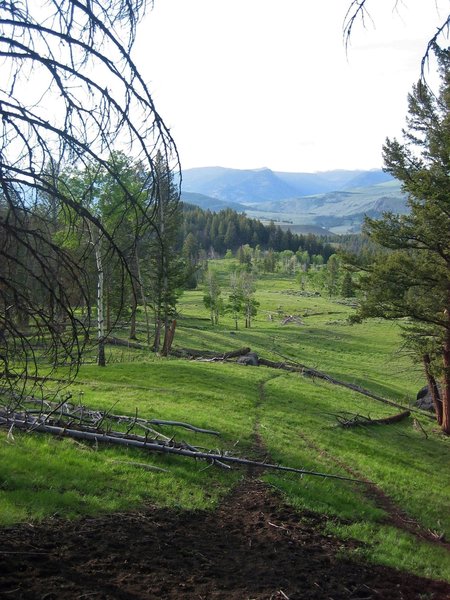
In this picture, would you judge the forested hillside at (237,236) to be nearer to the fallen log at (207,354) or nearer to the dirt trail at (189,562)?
the fallen log at (207,354)

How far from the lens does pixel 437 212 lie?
17172 millimetres

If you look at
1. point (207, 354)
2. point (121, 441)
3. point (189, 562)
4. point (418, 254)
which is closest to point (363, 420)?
point (418, 254)

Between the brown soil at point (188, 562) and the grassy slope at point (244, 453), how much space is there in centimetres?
61

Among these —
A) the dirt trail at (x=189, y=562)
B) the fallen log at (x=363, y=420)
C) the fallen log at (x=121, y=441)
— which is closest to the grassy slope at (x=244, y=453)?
the fallen log at (x=121, y=441)

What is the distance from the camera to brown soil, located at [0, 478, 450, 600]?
5.02 meters

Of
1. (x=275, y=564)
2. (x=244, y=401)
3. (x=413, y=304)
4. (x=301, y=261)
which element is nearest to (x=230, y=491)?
(x=275, y=564)

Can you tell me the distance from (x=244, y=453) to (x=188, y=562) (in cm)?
643

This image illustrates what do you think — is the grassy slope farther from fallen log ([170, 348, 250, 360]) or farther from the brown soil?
fallen log ([170, 348, 250, 360])

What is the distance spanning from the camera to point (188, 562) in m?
6.04

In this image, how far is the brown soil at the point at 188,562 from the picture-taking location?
5.02 m

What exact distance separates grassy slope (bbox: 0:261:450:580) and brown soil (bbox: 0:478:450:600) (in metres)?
0.61

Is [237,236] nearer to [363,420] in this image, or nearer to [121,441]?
[363,420]

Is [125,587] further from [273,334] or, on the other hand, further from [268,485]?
[273,334]

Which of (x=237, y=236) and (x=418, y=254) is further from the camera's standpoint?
(x=237, y=236)
